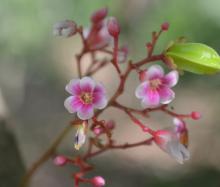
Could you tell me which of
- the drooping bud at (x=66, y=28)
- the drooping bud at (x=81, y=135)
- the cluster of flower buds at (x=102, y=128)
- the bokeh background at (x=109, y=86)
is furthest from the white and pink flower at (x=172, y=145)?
the bokeh background at (x=109, y=86)

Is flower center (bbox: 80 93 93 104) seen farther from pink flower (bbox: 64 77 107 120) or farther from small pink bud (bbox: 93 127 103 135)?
small pink bud (bbox: 93 127 103 135)

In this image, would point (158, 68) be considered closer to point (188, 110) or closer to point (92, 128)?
point (92, 128)

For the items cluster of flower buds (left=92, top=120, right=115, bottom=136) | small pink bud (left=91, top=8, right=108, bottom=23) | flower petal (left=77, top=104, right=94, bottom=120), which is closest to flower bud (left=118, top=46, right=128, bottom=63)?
small pink bud (left=91, top=8, right=108, bottom=23)

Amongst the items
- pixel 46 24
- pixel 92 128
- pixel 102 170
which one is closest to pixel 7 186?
pixel 92 128

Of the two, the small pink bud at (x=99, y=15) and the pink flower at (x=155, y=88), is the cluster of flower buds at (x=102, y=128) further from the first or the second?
the small pink bud at (x=99, y=15)

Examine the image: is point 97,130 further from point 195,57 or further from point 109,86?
point 109,86

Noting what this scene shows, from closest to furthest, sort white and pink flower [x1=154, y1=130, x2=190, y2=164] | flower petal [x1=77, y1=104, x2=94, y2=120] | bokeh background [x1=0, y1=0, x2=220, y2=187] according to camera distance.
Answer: flower petal [x1=77, y1=104, x2=94, y2=120] → white and pink flower [x1=154, y1=130, x2=190, y2=164] → bokeh background [x1=0, y1=0, x2=220, y2=187]
